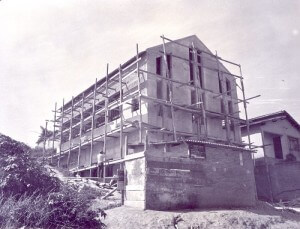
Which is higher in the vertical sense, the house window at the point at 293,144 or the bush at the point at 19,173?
the house window at the point at 293,144

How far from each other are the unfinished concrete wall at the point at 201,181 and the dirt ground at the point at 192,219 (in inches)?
31.0

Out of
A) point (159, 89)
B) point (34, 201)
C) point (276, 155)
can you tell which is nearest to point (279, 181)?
point (276, 155)

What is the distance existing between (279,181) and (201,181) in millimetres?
11612

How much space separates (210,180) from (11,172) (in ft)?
26.0

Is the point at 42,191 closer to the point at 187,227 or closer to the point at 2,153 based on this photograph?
the point at 2,153

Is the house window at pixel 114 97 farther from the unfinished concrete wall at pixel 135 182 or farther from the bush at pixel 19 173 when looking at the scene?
the unfinished concrete wall at pixel 135 182

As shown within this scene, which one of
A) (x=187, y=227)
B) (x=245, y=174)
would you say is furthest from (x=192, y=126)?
(x=187, y=227)

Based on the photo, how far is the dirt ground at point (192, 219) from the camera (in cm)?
887

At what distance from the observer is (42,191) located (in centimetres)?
1058

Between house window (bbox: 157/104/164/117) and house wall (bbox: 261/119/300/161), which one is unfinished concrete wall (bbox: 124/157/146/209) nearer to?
house window (bbox: 157/104/164/117)

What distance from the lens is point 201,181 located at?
11.7 m

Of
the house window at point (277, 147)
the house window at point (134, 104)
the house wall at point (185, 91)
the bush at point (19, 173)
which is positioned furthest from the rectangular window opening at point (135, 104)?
the house window at point (277, 147)

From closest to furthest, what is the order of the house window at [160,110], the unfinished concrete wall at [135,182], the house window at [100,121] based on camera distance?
1. the unfinished concrete wall at [135,182]
2. the house window at [160,110]
3. the house window at [100,121]

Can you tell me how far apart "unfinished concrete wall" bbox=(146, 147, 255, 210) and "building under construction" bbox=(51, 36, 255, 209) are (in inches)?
1.4
